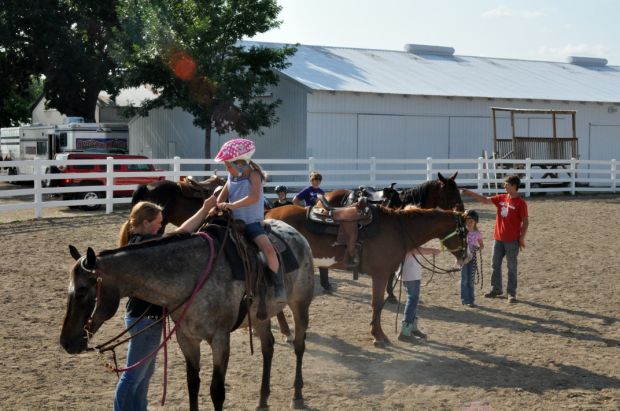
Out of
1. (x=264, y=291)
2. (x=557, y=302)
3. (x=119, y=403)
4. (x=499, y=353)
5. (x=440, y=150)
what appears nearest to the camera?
(x=119, y=403)

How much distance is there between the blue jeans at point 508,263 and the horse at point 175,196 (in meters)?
3.80

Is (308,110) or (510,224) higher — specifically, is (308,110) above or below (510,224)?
above

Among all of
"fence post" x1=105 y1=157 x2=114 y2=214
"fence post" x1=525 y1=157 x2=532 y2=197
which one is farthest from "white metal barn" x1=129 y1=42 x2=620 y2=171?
"fence post" x1=105 y1=157 x2=114 y2=214

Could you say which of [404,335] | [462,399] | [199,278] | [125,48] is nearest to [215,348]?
[199,278]

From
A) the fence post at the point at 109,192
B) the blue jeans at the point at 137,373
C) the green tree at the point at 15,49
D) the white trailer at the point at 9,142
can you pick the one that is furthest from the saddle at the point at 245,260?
the white trailer at the point at 9,142

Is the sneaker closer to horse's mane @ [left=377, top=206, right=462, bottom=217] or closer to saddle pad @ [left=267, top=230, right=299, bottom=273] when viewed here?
horse's mane @ [left=377, top=206, right=462, bottom=217]

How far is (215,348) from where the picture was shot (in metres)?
5.64

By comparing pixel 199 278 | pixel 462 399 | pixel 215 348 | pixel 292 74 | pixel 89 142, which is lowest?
pixel 462 399

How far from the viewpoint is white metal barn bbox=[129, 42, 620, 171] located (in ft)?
89.5

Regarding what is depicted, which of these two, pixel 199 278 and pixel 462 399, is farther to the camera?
pixel 462 399

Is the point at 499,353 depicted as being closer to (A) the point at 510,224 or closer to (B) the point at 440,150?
(A) the point at 510,224

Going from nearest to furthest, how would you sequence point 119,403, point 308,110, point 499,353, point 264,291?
point 119,403 → point 264,291 → point 499,353 → point 308,110

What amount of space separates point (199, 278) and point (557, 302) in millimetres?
6384

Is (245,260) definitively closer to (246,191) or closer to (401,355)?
(246,191)
